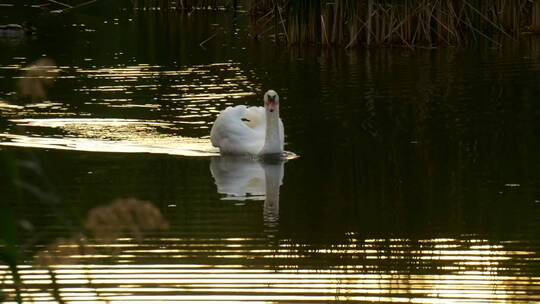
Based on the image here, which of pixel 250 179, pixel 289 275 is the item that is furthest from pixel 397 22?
pixel 289 275

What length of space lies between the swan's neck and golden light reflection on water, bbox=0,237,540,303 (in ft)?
12.7

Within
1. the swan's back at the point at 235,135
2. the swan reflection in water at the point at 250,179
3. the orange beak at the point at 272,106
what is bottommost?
the swan reflection in water at the point at 250,179

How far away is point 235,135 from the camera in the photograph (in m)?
12.8

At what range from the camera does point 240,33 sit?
86.9 feet

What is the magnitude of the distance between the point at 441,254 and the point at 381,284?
1074 millimetres

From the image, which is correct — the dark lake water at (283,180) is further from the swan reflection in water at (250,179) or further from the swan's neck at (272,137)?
the swan's neck at (272,137)

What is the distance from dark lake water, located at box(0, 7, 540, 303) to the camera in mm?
7047

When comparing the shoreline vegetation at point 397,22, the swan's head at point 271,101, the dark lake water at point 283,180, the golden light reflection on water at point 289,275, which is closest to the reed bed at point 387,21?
the shoreline vegetation at point 397,22

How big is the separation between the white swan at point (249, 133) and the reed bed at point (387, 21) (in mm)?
9194

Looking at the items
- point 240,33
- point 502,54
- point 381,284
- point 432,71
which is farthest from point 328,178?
point 240,33

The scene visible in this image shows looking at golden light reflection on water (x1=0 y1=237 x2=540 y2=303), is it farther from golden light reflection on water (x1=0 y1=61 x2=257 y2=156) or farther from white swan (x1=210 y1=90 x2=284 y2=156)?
white swan (x1=210 y1=90 x2=284 y2=156)

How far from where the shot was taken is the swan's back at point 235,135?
12.8m

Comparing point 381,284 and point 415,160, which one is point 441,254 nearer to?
point 381,284

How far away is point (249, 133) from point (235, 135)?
10.3 inches
